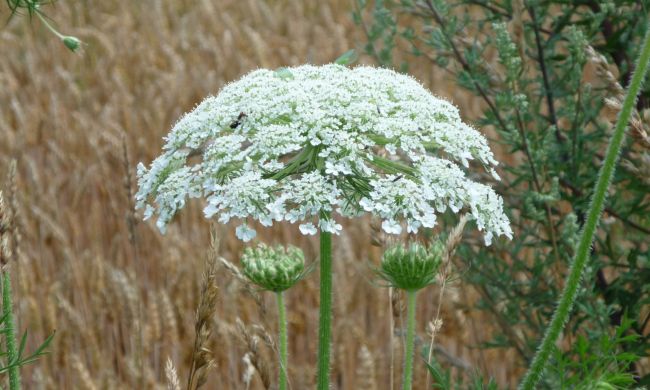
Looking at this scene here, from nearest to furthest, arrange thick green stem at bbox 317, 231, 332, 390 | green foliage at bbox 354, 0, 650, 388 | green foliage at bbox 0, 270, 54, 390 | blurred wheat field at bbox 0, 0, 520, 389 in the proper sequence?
thick green stem at bbox 317, 231, 332, 390 → green foliage at bbox 0, 270, 54, 390 → green foliage at bbox 354, 0, 650, 388 → blurred wheat field at bbox 0, 0, 520, 389

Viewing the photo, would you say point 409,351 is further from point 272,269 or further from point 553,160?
point 553,160

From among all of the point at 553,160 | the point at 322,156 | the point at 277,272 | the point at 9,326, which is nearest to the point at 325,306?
the point at 277,272

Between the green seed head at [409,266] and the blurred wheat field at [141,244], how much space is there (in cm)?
40

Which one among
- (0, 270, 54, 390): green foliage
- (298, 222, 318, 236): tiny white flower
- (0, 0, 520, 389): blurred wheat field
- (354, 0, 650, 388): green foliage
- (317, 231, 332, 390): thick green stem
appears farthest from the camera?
(0, 0, 520, 389): blurred wheat field

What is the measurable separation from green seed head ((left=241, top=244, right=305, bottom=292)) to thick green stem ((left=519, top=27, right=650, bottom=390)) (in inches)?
24.7

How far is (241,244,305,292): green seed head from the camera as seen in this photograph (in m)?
2.24

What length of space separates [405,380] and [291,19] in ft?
24.3

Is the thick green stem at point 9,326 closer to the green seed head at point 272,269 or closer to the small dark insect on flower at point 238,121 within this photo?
the green seed head at point 272,269

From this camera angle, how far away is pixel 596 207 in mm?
1898

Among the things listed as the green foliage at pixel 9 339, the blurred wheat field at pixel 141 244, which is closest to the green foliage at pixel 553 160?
the blurred wheat field at pixel 141 244

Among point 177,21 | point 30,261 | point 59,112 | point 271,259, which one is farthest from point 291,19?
point 271,259

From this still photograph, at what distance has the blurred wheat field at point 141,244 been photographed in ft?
14.2

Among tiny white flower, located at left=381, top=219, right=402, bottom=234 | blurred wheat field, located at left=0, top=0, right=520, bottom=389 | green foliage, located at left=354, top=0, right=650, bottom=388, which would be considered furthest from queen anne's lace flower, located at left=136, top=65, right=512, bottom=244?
green foliage, located at left=354, top=0, right=650, bottom=388

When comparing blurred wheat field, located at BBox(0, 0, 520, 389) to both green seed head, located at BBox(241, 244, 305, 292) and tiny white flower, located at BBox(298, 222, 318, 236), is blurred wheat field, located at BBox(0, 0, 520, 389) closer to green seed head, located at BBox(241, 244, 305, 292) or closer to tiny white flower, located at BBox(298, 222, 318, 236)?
green seed head, located at BBox(241, 244, 305, 292)
